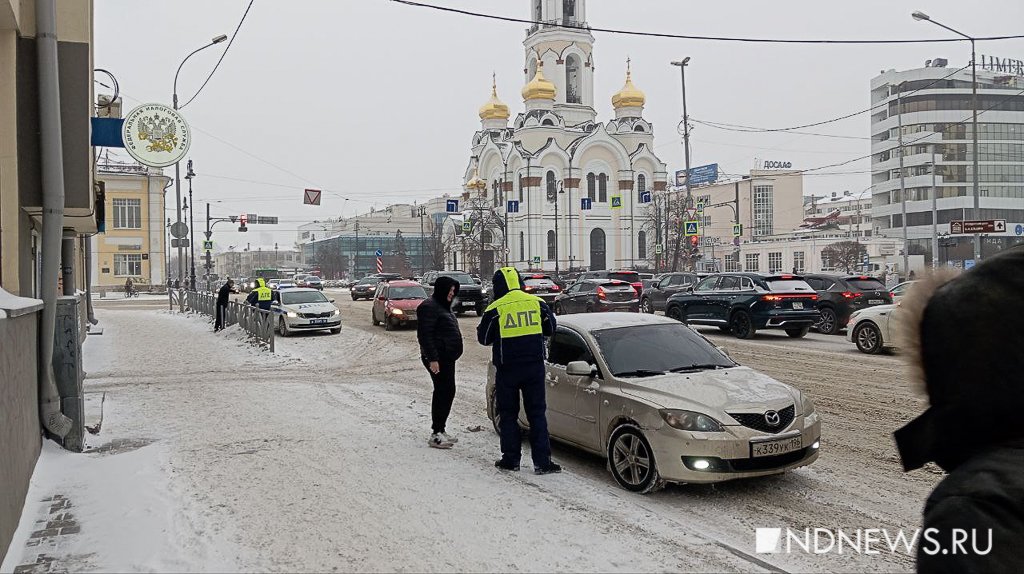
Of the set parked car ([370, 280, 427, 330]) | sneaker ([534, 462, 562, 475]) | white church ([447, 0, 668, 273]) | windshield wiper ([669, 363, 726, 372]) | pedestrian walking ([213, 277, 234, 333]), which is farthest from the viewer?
white church ([447, 0, 668, 273])

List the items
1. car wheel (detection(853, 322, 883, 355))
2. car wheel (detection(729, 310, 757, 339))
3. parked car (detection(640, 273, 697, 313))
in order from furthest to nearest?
parked car (detection(640, 273, 697, 313))
car wheel (detection(729, 310, 757, 339))
car wheel (detection(853, 322, 883, 355))

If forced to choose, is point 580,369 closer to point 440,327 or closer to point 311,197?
point 440,327

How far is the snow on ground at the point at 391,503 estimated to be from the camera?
193 inches

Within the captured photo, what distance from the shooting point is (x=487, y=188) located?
7944 centimetres

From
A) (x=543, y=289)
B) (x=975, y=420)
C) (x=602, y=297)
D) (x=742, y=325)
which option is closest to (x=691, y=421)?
(x=975, y=420)

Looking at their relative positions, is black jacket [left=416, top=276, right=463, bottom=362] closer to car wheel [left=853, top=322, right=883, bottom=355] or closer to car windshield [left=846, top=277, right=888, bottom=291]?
car wheel [left=853, top=322, right=883, bottom=355]

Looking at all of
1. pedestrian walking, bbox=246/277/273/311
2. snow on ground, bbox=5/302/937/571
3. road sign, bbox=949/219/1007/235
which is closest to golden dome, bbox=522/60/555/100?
road sign, bbox=949/219/1007/235

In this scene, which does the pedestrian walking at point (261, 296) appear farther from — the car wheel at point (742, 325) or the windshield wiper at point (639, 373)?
the windshield wiper at point (639, 373)

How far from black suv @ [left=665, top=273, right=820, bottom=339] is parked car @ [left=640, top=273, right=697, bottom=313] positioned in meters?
7.55

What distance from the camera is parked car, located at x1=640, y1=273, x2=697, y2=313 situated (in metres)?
28.6

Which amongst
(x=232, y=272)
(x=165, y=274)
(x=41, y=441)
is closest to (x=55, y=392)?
(x=41, y=441)

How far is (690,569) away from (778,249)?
83764 millimetres

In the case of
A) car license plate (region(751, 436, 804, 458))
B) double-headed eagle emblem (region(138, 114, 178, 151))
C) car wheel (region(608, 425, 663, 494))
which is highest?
double-headed eagle emblem (region(138, 114, 178, 151))

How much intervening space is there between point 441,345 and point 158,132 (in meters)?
7.42
